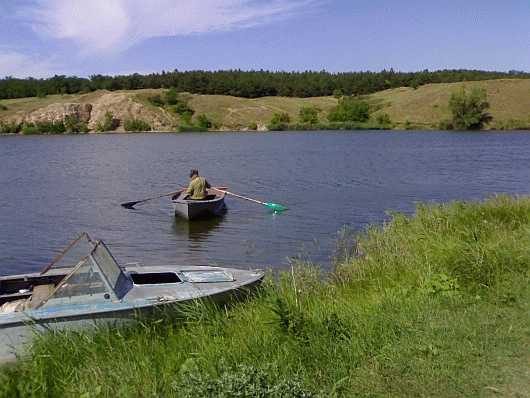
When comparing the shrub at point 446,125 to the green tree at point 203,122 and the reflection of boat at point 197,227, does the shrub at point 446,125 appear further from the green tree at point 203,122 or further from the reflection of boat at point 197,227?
the reflection of boat at point 197,227

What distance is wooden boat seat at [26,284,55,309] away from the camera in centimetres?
809

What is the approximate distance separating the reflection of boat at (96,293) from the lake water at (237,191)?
15.5ft

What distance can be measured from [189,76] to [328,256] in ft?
435

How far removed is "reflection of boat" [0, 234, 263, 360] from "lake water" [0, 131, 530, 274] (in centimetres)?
474

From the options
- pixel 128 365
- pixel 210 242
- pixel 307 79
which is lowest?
pixel 210 242

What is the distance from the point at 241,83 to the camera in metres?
138

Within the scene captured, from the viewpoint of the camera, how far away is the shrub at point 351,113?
110m

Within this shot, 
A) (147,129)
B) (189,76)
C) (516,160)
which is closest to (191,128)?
(147,129)

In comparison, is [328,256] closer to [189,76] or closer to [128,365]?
[128,365]

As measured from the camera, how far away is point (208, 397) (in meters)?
4.38

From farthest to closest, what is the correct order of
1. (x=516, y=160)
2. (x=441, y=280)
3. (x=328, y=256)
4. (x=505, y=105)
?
(x=505, y=105) → (x=516, y=160) → (x=328, y=256) → (x=441, y=280)

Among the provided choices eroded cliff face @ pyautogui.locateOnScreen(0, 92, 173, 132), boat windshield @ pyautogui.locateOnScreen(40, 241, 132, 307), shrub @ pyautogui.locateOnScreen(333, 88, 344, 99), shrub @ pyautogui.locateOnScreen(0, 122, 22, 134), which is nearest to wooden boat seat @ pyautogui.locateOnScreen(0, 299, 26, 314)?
boat windshield @ pyautogui.locateOnScreen(40, 241, 132, 307)

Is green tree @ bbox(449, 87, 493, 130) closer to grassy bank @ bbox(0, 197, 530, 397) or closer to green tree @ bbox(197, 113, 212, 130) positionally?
green tree @ bbox(197, 113, 212, 130)

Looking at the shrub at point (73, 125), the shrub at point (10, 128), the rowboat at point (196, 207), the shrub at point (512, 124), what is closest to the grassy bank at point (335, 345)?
the rowboat at point (196, 207)
